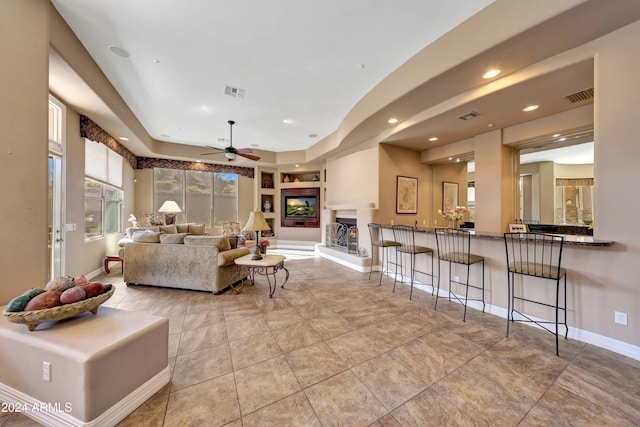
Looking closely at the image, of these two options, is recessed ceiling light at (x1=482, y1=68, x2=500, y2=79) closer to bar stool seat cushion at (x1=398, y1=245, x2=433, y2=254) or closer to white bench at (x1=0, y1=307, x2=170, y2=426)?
bar stool seat cushion at (x1=398, y1=245, x2=433, y2=254)

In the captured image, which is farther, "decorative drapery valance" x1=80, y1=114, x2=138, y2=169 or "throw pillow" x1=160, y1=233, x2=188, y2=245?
"decorative drapery valance" x1=80, y1=114, x2=138, y2=169

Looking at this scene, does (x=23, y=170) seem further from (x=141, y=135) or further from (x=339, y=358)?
(x=141, y=135)

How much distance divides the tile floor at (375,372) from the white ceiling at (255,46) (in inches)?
134

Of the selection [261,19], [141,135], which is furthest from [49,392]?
[141,135]

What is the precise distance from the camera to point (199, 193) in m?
8.34

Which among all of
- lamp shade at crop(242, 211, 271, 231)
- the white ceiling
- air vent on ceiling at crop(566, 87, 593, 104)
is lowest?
lamp shade at crop(242, 211, 271, 231)

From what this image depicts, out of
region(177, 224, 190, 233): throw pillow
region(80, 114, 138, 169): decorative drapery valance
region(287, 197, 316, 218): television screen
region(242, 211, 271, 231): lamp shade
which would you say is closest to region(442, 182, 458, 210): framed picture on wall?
region(287, 197, 316, 218): television screen

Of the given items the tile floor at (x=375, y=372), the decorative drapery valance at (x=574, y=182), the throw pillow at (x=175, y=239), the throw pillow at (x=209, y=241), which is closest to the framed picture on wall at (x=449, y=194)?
the decorative drapery valance at (x=574, y=182)

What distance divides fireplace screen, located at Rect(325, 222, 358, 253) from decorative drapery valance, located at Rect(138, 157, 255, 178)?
409 centimetres

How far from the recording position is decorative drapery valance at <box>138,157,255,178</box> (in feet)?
24.7

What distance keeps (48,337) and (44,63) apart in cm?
260

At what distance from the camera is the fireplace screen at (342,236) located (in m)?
6.09

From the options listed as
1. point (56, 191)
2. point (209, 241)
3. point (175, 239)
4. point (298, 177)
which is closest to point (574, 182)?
point (209, 241)

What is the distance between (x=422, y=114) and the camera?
3986mm
